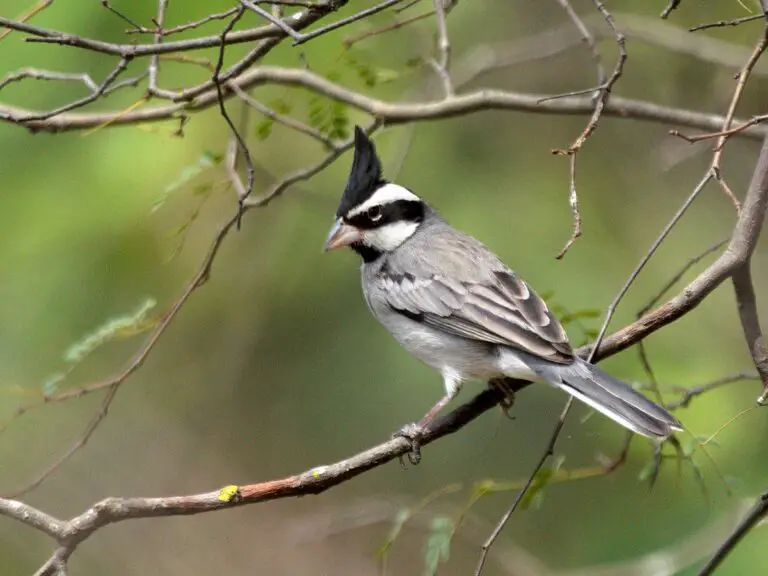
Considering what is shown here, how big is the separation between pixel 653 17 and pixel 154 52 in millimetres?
3245

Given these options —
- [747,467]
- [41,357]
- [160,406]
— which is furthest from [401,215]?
[160,406]

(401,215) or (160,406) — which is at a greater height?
(401,215)

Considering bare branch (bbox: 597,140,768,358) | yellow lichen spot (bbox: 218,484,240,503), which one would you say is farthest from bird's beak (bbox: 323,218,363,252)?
yellow lichen spot (bbox: 218,484,240,503)

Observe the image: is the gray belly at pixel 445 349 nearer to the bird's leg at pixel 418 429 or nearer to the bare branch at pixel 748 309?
the bird's leg at pixel 418 429

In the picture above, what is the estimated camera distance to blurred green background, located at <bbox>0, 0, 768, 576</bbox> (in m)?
4.92

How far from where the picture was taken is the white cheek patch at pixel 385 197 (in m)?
4.07

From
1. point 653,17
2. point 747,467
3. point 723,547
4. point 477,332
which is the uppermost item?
point 653,17

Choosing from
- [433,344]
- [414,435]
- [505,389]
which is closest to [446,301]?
[433,344]

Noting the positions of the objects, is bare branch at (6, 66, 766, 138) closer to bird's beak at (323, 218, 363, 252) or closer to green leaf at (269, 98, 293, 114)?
green leaf at (269, 98, 293, 114)

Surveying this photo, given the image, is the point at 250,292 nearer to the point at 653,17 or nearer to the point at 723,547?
the point at 653,17

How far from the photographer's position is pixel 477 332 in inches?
145

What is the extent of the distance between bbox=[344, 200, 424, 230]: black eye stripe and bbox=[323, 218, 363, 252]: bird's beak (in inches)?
0.9

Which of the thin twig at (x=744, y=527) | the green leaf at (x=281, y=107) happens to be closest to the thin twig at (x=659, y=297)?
the thin twig at (x=744, y=527)

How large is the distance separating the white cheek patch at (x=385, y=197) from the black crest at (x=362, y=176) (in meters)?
0.02
